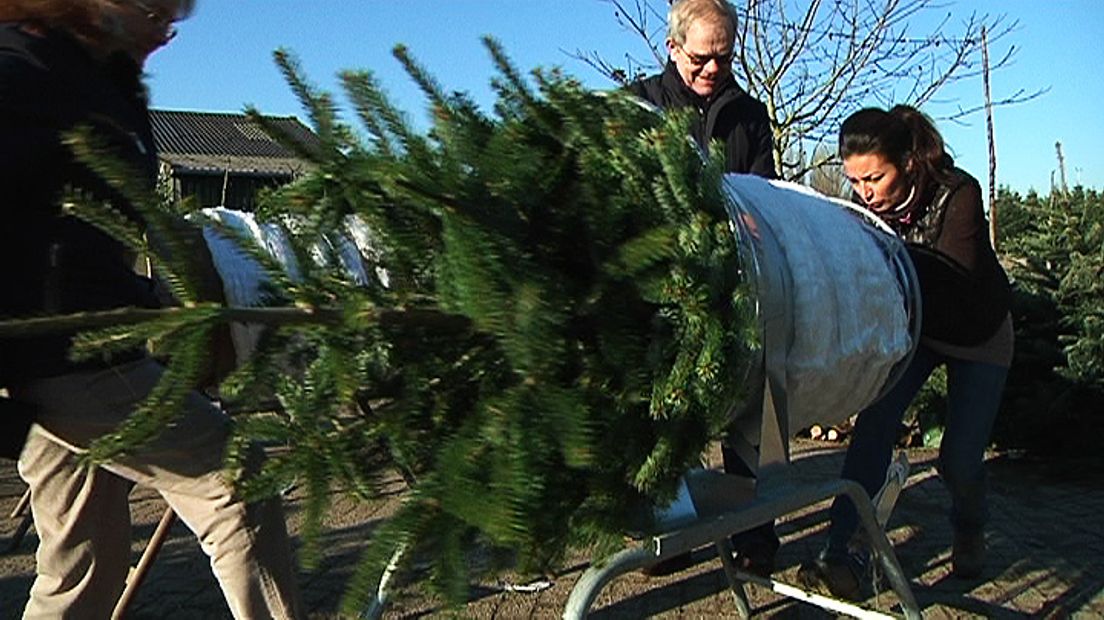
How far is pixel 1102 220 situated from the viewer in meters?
6.12

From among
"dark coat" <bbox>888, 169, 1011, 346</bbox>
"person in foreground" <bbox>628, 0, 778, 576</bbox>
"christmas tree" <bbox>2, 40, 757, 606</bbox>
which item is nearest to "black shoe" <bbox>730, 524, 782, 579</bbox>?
"person in foreground" <bbox>628, 0, 778, 576</bbox>

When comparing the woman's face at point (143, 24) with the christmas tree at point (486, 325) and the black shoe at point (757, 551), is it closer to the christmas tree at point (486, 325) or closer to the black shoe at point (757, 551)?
the christmas tree at point (486, 325)

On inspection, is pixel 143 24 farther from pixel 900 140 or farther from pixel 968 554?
pixel 968 554

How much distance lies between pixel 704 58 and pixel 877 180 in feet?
1.99

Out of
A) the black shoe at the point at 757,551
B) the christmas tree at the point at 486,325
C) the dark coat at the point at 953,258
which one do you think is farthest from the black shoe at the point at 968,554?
the christmas tree at the point at 486,325

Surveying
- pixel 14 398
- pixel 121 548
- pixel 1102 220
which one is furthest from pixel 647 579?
pixel 1102 220

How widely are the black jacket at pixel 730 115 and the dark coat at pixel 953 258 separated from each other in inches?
20.1

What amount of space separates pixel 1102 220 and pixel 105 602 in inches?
215

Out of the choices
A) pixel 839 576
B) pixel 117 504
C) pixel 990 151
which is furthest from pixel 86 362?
pixel 990 151

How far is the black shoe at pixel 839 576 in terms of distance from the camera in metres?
3.47

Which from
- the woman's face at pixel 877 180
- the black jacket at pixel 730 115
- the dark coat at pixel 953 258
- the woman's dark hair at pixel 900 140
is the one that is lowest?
the dark coat at pixel 953 258

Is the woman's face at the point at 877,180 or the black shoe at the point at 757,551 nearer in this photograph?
the woman's face at the point at 877,180

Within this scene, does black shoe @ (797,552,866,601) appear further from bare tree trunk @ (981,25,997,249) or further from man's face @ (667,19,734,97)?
bare tree trunk @ (981,25,997,249)

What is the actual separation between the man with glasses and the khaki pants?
1.60 m
